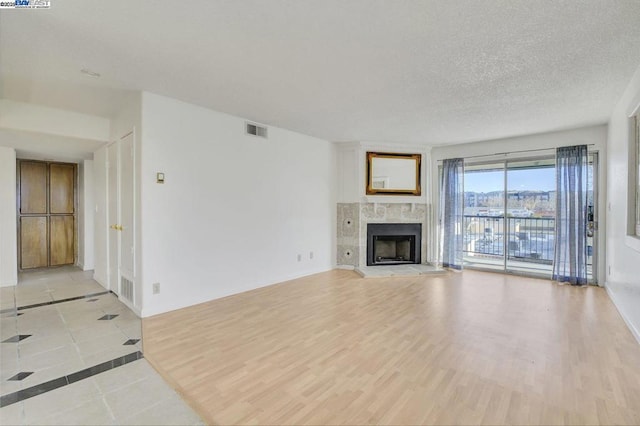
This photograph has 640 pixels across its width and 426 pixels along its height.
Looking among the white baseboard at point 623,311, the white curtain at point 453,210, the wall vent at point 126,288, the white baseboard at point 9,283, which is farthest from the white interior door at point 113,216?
the white baseboard at point 623,311

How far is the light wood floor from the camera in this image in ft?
5.81

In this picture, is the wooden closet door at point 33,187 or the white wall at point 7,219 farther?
the wooden closet door at point 33,187

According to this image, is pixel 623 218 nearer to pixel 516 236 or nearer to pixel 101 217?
pixel 516 236

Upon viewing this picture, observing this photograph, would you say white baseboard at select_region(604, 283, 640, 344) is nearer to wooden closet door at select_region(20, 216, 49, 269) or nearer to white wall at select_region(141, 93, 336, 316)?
white wall at select_region(141, 93, 336, 316)

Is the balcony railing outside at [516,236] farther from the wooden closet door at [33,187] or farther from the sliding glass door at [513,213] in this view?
the wooden closet door at [33,187]

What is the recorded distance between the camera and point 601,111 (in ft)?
12.4

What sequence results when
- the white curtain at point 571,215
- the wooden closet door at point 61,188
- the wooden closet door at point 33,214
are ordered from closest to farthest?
the white curtain at point 571,215 < the wooden closet door at point 33,214 < the wooden closet door at point 61,188

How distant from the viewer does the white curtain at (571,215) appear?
15.1 feet

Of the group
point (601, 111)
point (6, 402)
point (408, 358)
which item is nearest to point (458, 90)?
point (601, 111)

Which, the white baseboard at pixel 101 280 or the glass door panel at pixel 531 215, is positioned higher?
the glass door panel at pixel 531 215

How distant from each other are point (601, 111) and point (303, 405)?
4.91 metres

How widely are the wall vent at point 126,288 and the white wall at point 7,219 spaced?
2.27 metres

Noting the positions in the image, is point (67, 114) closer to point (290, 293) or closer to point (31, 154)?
point (31, 154)

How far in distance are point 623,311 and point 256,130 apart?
507 cm
